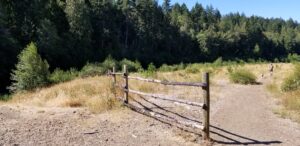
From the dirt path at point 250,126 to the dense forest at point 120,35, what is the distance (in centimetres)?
2990

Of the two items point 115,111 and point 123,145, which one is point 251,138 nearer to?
point 123,145

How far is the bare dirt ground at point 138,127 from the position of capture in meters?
10.0

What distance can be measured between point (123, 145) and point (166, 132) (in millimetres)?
1580

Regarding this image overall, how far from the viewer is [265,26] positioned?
176m

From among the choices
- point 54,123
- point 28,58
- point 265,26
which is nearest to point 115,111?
point 54,123

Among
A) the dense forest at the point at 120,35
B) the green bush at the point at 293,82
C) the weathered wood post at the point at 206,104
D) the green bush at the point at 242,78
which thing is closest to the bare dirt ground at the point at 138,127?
the weathered wood post at the point at 206,104

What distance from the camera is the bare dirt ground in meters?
10.0

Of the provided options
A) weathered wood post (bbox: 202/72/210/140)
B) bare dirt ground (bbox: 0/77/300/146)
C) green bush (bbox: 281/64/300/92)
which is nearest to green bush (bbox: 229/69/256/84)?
green bush (bbox: 281/64/300/92)

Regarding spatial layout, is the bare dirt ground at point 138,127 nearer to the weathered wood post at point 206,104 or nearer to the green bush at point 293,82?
the weathered wood post at point 206,104

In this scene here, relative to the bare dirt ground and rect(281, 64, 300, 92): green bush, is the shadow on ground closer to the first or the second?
the bare dirt ground

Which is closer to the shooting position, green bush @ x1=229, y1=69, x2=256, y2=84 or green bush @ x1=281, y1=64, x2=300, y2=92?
green bush @ x1=281, y1=64, x2=300, y2=92

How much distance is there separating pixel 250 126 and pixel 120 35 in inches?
2804

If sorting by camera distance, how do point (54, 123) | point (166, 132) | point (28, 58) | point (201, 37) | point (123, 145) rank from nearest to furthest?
1. point (123, 145)
2. point (166, 132)
3. point (54, 123)
4. point (28, 58)
5. point (201, 37)

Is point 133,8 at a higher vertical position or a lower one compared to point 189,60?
higher
